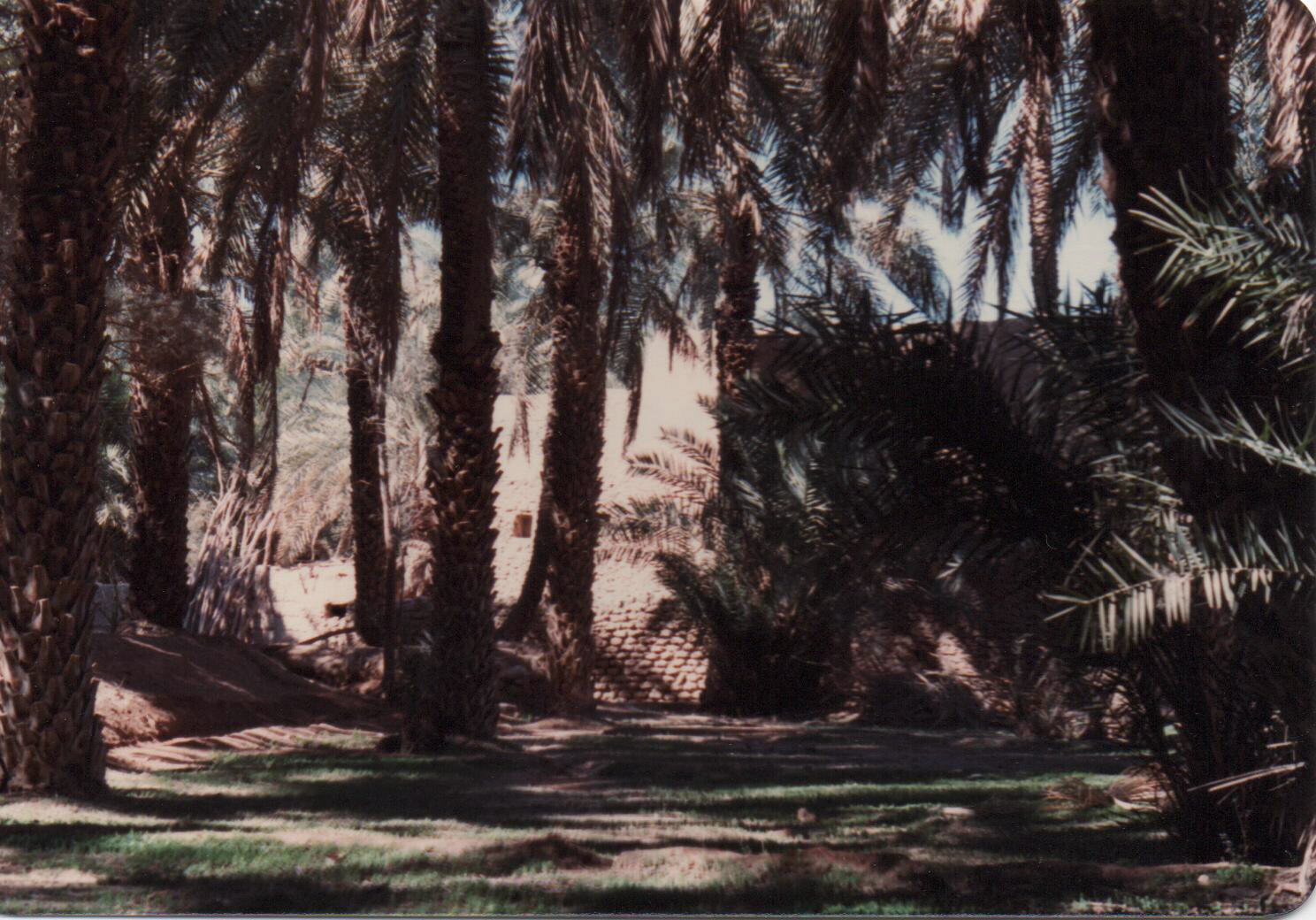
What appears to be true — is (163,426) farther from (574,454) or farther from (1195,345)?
(1195,345)

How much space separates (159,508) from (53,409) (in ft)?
17.2

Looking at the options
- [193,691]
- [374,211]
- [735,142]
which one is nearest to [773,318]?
[374,211]

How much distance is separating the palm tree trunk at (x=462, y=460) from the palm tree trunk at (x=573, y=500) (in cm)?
239

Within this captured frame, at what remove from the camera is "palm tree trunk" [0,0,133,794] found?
595 cm

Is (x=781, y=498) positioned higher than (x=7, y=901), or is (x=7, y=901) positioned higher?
(x=781, y=498)

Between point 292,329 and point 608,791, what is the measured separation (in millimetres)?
11398

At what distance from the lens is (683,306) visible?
18.5 meters

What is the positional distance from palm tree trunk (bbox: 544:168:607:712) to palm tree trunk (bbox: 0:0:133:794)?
5.69 m

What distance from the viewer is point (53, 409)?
604 centimetres

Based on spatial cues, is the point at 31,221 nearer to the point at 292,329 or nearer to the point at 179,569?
the point at 179,569

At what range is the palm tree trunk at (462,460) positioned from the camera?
28.6ft

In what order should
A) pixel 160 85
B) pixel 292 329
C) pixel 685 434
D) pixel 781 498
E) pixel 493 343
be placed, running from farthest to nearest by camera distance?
1. pixel 292 329
2. pixel 685 434
3. pixel 781 498
4. pixel 493 343
5. pixel 160 85

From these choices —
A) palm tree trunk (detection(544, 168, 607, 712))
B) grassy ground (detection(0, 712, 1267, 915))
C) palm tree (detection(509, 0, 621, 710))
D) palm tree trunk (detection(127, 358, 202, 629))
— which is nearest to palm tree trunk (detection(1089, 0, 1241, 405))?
grassy ground (detection(0, 712, 1267, 915))

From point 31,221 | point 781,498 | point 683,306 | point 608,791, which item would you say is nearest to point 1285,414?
point 608,791
